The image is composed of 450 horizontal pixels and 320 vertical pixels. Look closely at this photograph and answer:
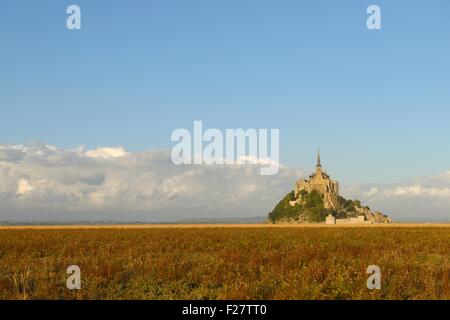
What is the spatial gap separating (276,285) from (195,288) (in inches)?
79.2

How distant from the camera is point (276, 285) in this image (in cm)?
1238

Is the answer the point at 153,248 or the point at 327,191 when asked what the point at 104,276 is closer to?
the point at 153,248
